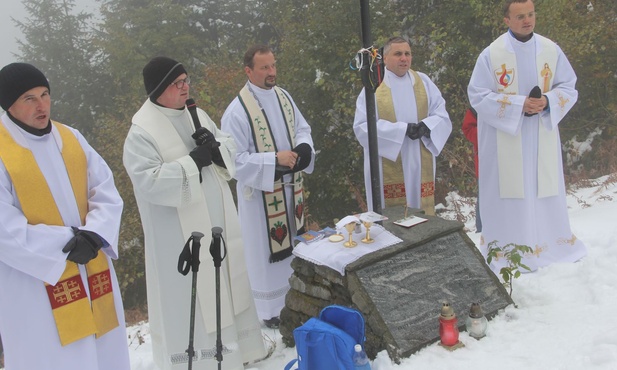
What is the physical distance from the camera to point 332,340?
315 centimetres

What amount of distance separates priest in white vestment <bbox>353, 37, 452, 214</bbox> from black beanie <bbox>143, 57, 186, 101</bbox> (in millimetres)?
2003

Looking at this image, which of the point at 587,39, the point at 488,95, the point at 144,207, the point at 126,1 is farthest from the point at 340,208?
the point at 126,1

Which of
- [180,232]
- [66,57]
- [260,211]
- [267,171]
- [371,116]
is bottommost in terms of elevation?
[260,211]

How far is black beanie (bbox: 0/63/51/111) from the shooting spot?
10.1 ft

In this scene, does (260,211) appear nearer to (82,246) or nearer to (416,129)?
(416,129)

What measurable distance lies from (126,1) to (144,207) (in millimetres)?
24902

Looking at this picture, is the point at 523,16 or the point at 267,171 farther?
the point at 523,16

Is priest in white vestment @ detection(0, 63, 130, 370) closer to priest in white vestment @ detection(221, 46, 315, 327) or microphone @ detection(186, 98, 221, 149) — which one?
microphone @ detection(186, 98, 221, 149)

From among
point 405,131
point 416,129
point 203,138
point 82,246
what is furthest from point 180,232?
point 416,129

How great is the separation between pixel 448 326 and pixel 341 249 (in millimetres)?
845

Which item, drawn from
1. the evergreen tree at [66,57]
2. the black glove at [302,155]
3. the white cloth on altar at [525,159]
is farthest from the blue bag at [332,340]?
the evergreen tree at [66,57]

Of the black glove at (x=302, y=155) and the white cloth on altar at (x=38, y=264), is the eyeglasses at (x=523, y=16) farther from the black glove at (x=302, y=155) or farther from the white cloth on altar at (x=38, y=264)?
the white cloth on altar at (x=38, y=264)

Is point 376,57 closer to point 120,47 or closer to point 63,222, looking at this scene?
point 63,222

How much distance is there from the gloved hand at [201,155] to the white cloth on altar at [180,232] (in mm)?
43
